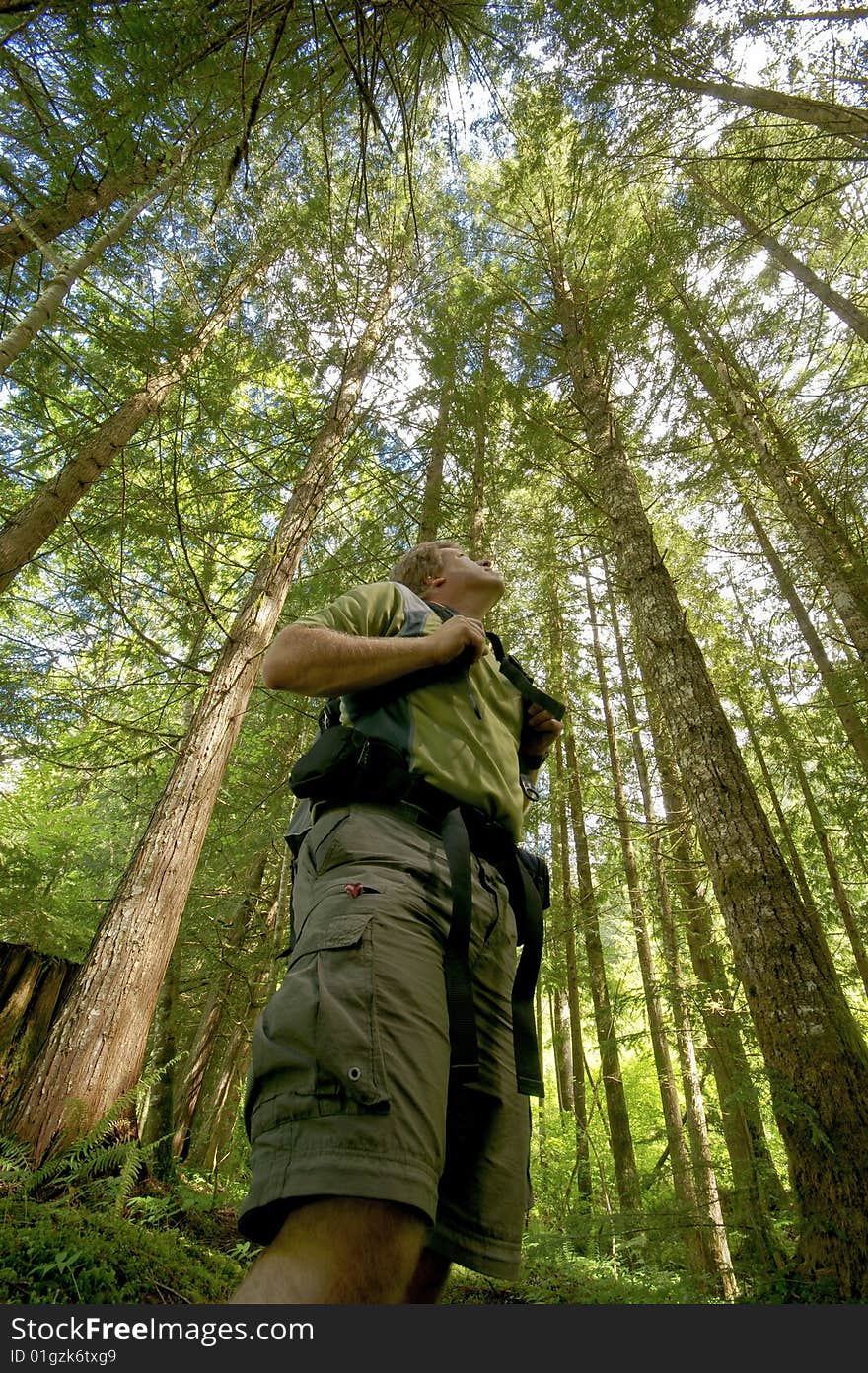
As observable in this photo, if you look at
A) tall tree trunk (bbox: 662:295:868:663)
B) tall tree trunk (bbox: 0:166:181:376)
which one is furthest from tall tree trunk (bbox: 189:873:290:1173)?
tall tree trunk (bbox: 662:295:868:663)

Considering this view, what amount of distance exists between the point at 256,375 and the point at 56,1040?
7.59 metres

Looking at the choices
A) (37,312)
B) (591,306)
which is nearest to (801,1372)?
(37,312)

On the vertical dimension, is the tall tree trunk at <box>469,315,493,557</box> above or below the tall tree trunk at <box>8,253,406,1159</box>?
above

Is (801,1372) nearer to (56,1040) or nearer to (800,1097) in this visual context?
(800,1097)

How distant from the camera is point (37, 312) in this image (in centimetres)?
441

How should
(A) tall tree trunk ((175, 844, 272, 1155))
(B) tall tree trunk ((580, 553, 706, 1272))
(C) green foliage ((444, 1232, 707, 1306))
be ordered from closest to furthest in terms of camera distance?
(C) green foliage ((444, 1232, 707, 1306)), (B) tall tree trunk ((580, 553, 706, 1272)), (A) tall tree trunk ((175, 844, 272, 1155))

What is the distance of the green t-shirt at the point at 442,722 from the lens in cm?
184

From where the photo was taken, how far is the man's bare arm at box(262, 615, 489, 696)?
1.75m

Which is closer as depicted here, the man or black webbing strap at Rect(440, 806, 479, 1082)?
the man

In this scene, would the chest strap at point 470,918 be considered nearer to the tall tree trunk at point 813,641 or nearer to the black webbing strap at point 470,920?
the black webbing strap at point 470,920

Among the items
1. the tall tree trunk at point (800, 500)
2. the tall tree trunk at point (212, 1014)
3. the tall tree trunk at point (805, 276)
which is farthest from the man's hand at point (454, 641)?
the tall tree trunk at point (805, 276)

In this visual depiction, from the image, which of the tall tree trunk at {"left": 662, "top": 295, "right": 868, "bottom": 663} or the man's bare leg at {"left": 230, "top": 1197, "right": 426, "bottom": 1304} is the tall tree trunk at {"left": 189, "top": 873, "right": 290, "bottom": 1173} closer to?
the man's bare leg at {"left": 230, "top": 1197, "right": 426, "bottom": 1304}

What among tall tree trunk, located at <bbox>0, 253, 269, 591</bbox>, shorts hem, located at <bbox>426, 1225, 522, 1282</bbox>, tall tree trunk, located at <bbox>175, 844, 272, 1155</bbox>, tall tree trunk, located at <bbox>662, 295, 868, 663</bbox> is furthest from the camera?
tall tree trunk, located at <bbox>662, 295, 868, 663</bbox>

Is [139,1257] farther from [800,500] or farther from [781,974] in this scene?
[800,500]
